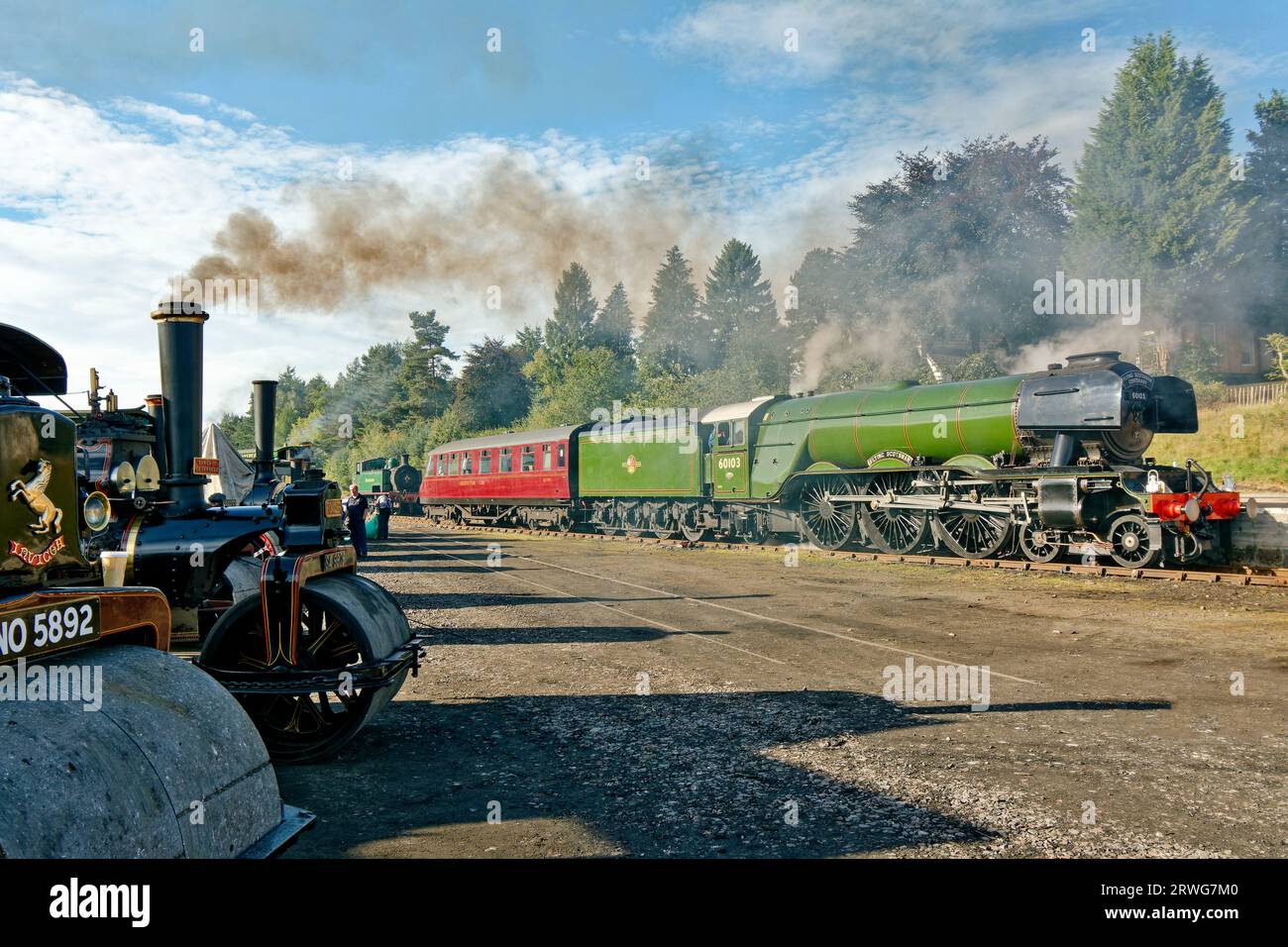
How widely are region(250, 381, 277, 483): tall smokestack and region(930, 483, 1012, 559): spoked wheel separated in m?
13.4

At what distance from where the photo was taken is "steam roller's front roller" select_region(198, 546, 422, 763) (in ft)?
18.4

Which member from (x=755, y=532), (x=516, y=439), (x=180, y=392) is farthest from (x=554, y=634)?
(x=516, y=439)

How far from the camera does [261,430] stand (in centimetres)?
1438

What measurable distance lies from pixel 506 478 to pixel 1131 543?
2374 centimetres

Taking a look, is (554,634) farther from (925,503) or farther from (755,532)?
(755,532)

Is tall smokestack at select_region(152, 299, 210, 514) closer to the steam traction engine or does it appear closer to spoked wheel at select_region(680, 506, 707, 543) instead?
the steam traction engine

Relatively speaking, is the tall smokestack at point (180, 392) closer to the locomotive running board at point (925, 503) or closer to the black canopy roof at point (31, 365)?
the black canopy roof at point (31, 365)

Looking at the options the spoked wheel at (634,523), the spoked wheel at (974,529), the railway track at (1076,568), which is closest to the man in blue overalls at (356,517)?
the railway track at (1076,568)

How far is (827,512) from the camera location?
21.8 m

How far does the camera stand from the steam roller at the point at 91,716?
2.50m

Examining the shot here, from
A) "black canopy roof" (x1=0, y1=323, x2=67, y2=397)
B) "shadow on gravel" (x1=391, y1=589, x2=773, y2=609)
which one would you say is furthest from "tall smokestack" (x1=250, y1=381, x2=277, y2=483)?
"black canopy roof" (x1=0, y1=323, x2=67, y2=397)
